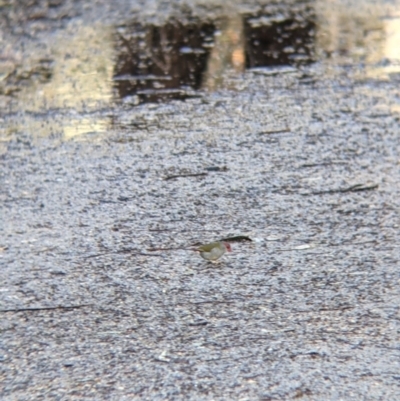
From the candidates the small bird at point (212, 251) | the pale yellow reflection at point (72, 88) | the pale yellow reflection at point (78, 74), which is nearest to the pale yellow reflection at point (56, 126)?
the pale yellow reflection at point (72, 88)

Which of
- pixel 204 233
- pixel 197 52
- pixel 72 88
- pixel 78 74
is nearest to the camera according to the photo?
pixel 204 233

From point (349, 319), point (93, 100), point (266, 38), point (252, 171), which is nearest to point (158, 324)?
point (349, 319)

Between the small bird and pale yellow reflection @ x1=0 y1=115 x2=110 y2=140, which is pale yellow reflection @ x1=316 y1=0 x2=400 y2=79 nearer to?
pale yellow reflection @ x1=0 y1=115 x2=110 y2=140

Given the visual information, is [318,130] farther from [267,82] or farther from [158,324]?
[158,324]

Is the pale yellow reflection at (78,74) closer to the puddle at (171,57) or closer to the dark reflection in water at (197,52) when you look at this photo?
the puddle at (171,57)

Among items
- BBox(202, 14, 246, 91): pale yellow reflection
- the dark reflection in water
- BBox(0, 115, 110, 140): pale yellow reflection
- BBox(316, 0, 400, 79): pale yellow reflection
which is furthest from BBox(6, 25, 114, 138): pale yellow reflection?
BBox(316, 0, 400, 79): pale yellow reflection

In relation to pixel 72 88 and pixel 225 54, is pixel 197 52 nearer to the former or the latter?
pixel 225 54

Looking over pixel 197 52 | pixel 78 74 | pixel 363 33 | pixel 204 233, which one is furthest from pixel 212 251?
pixel 363 33
